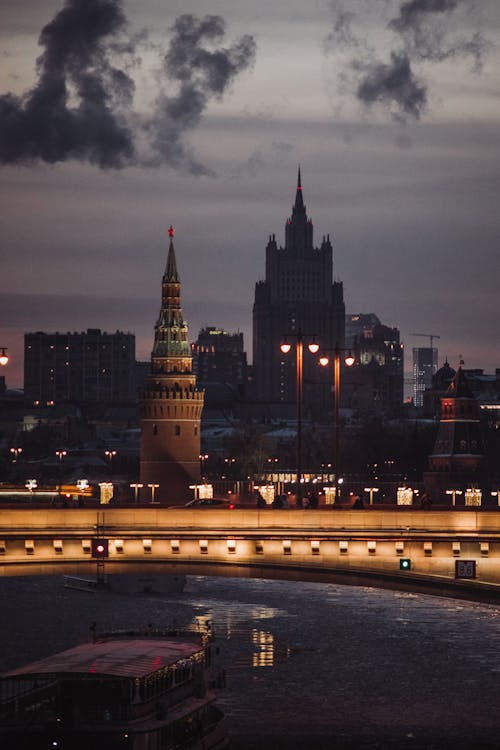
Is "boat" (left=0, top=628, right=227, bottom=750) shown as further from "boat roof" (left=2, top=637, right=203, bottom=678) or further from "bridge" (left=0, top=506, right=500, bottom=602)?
"bridge" (left=0, top=506, right=500, bottom=602)

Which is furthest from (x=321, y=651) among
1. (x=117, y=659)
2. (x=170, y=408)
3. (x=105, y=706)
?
(x=170, y=408)

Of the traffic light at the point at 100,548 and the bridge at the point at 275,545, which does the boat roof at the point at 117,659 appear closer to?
the traffic light at the point at 100,548

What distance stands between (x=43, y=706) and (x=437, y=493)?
132 m

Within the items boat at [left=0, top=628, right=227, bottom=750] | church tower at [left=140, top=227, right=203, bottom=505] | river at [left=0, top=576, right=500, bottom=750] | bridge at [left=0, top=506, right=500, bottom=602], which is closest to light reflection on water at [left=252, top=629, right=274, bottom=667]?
river at [left=0, top=576, right=500, bottom=750]

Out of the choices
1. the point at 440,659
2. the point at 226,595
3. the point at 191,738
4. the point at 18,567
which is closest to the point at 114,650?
the point at 191,738

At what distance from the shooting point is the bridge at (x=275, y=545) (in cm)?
7812

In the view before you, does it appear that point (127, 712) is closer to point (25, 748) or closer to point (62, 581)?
point (25, 748)

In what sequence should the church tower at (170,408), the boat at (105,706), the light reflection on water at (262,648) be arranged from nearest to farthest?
the boat at (105,706) → the light reflection on water at (262,648) → the church tower at (170,408)

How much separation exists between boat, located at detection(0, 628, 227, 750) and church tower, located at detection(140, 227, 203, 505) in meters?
104

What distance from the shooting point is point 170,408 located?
175m

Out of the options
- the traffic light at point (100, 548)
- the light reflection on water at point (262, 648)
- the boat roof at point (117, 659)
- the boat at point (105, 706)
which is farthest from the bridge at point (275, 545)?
the light reflection on water at point (262, 648)

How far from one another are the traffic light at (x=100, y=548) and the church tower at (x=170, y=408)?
93.1m

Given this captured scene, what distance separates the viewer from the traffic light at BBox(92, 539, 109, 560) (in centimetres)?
7788

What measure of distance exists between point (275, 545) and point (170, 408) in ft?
318
